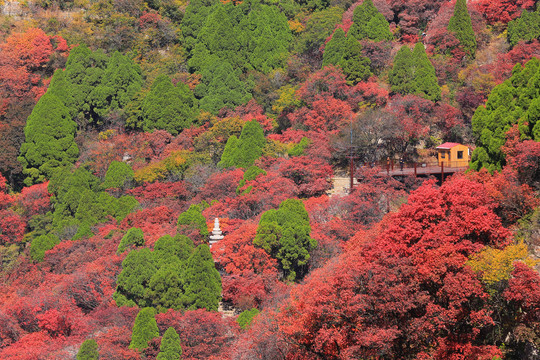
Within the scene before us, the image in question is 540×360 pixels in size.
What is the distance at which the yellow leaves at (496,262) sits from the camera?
24.1m

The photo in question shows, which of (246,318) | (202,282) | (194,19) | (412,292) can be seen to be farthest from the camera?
(194,19)

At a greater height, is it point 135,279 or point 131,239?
point 131,239

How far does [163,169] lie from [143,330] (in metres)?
19.4

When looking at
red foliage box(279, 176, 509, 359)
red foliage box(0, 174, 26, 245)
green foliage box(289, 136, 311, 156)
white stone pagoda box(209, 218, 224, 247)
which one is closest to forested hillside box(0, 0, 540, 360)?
red foliage box(279, 176, 509, 359)

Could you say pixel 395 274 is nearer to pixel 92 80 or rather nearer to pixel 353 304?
pixel 353 304

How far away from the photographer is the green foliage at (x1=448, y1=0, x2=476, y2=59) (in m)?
57.4

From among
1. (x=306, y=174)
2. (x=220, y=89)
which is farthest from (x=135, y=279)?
(x=220, y=89)

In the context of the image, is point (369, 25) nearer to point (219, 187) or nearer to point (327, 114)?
point (327, 114)

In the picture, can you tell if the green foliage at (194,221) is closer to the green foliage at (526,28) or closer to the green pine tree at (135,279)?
the green pine tree at (135,279)

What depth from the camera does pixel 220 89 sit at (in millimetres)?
58719

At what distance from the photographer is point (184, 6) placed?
72.1 m

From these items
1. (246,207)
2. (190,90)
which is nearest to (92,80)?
(190,90)

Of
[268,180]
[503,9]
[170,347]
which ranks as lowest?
[170,347]

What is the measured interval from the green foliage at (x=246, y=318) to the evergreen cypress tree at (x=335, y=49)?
26.2 meters
